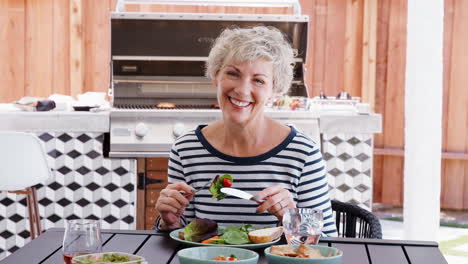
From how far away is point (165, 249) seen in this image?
64.1 inches

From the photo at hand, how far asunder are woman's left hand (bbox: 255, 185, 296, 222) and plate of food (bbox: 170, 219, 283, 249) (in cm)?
7

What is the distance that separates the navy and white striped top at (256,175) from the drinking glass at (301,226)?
0.43 meters

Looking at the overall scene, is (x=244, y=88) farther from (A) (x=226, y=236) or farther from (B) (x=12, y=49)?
(B) (x=12, y=49)

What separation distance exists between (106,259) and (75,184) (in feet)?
9.12

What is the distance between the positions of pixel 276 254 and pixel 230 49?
76 cm

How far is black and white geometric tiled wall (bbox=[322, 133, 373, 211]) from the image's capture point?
414cm

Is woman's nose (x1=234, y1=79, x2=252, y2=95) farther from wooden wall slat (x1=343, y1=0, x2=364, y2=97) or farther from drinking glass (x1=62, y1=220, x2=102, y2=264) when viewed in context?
wooden wall slat (x1=343, y1=0, x2=364, y2=97)

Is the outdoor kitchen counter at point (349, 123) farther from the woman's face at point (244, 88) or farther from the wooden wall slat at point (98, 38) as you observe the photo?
the wooden wall slat at point (98, 38)

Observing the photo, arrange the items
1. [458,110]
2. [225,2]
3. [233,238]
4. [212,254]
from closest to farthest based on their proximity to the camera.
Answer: [212,254] → [233,238] → [225,2] → [458,110]

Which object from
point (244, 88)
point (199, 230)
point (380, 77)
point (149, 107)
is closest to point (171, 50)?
point (149, 107)

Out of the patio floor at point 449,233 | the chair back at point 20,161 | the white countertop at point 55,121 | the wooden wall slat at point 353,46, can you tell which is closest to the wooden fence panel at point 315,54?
the wooden wall slat at point 353,46

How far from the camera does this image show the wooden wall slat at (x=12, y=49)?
6152 millimetres

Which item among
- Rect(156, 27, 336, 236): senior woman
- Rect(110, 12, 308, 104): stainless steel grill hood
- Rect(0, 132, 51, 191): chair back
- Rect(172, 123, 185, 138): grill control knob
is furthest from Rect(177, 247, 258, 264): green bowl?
Rect(110, 12, 308, 104): stainless steel grill hood

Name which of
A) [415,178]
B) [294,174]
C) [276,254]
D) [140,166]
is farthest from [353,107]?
[276,254]
